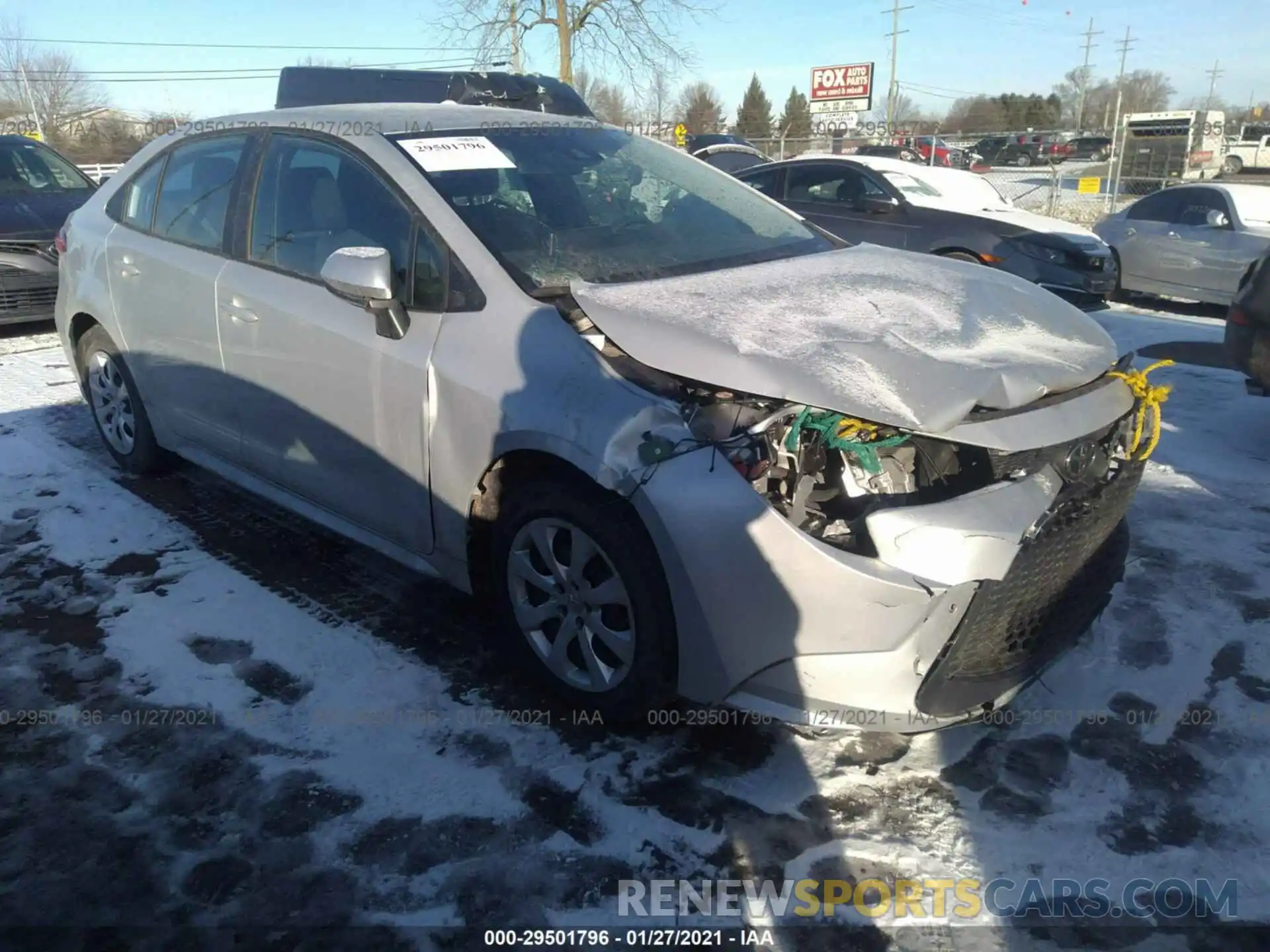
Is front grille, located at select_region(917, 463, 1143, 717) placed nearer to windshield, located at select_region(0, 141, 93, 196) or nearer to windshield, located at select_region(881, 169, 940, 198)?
windshield, located at select_region(881, 169, 940, 198)

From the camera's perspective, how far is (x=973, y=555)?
7.68 ft

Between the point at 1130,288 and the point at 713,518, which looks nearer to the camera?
the point at 713,518

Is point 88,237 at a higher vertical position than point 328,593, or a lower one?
higher

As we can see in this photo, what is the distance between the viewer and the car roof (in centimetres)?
355

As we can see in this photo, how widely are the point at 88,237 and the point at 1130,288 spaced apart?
9.70m

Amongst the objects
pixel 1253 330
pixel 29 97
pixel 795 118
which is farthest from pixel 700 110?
pixel 1253 330

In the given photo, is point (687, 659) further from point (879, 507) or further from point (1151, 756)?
point (1151, 756)

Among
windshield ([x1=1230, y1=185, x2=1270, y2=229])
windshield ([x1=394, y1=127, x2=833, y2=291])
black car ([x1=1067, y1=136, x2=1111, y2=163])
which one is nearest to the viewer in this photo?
Result: windshield ([x1=394, y1=127, x2=833, y2=291])

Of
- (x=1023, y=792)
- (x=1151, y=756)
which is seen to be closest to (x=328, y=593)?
(x=1023, y=792)

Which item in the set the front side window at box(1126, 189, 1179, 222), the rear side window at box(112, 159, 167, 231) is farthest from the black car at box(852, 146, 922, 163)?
the rear side window at box(112, 159, 167, 231)

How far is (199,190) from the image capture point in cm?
413

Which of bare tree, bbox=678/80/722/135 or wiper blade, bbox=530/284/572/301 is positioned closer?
wiper blade, bbox=530/284/572/301

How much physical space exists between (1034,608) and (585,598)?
1.25m

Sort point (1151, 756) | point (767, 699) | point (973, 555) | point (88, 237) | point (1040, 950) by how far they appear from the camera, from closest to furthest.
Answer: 1. point (1040, 950)
2. point (973, 555)
3. point (767, 699)
4. point (1151, 756)
5. point (88, 237)
